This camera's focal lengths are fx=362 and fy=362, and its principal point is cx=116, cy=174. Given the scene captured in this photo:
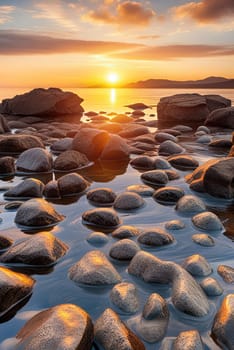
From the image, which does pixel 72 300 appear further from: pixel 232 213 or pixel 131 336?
pixel 232 213

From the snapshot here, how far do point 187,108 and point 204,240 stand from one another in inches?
491

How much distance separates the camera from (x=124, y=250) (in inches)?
110

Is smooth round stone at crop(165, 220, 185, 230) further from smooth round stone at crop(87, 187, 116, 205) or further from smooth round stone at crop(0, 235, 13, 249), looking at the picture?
smooth round stone at crop(0, 235, 13, 249)

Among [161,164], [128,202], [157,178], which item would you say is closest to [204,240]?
[128,202]

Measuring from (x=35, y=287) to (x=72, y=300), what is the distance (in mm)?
308

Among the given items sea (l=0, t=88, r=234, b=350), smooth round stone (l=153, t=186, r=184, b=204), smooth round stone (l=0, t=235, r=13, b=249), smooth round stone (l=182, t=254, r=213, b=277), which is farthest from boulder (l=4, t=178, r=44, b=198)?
smooth round stone (l=182, t=254, r=213, b=277)

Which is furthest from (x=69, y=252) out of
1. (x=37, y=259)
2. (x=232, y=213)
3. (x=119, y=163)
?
(x=119, y=163)

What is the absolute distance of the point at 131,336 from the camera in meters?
1.86

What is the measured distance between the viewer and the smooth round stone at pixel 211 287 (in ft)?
7.59

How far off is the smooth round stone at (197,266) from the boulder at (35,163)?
11.7 ft

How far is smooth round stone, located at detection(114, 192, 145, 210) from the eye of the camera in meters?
3.94

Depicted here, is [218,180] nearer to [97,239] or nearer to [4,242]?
[97,239]

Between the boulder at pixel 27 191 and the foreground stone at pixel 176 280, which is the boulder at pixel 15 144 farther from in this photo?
the foreground stone at pixel 176 280

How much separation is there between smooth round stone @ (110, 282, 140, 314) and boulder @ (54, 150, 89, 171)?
3.72m
